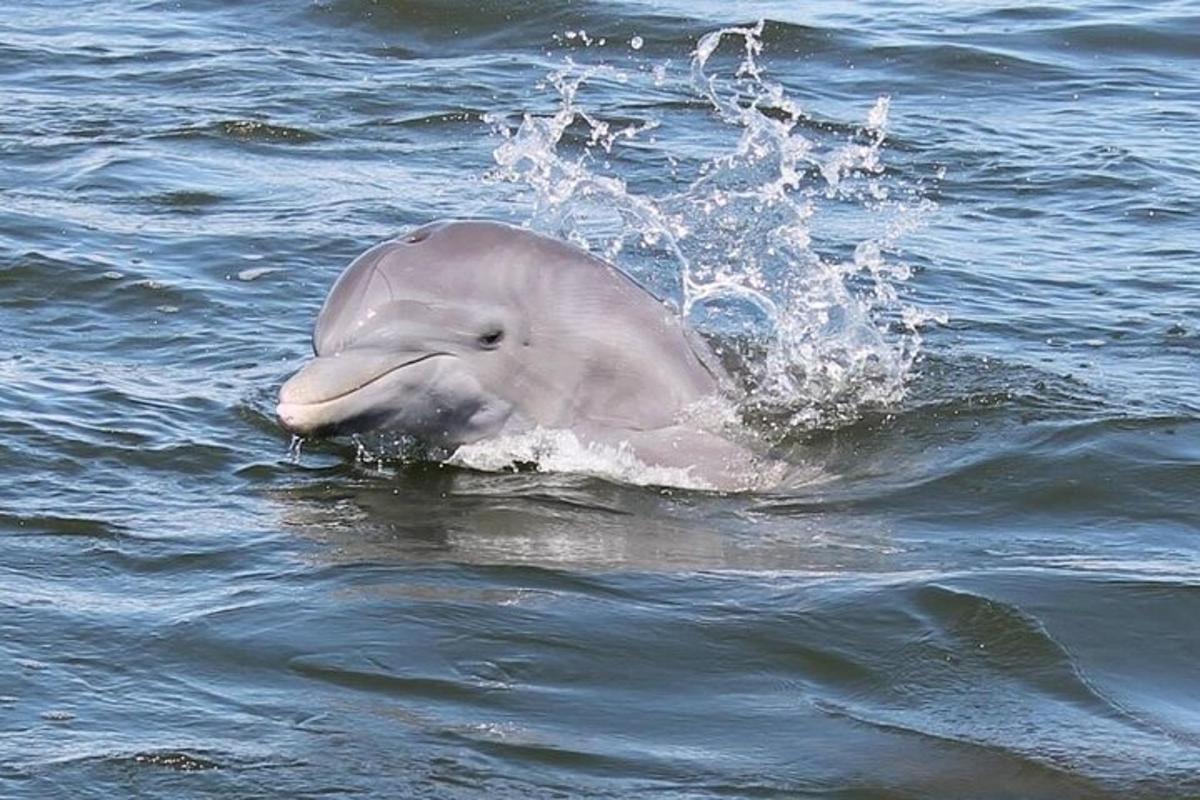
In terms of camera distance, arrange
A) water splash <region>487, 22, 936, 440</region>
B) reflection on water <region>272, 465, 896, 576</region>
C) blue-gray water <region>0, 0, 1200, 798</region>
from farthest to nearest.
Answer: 1. water splash <region>487, 22, 936, 440</region>
2. reflection on water <region>272, 465, 896, 576</region>
3. blue-gray water <region>0, 0, 1200, 798</region>

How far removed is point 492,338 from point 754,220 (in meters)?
3.87

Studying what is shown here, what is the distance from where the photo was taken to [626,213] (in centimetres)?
1324

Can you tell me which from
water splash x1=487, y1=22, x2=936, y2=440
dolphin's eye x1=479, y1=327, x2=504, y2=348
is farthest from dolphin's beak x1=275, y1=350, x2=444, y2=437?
water splash x1=487, y1=22, x2=936, y2=440

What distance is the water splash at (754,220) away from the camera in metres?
10.7

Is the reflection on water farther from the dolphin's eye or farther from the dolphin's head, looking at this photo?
the dolphin's eye

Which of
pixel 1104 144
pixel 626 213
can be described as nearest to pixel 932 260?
pixel 626 213

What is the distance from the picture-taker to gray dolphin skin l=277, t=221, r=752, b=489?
898cm

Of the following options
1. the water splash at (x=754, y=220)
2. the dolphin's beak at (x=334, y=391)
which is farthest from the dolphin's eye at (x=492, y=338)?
the water splash at (x=754, y=220)

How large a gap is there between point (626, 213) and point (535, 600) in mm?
5657

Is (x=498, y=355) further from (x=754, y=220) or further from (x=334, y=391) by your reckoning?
(x=754, y=220)

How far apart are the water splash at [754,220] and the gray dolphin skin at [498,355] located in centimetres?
62

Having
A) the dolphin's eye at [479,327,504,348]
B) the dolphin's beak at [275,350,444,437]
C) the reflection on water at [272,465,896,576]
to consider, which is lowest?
the reflection on water at [272,465,896,576]

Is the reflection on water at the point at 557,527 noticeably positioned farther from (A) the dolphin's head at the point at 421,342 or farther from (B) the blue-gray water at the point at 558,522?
(A) the dolphin's head at the point at 421,342

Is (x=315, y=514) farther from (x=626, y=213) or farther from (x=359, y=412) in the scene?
(x=626, y=213)
